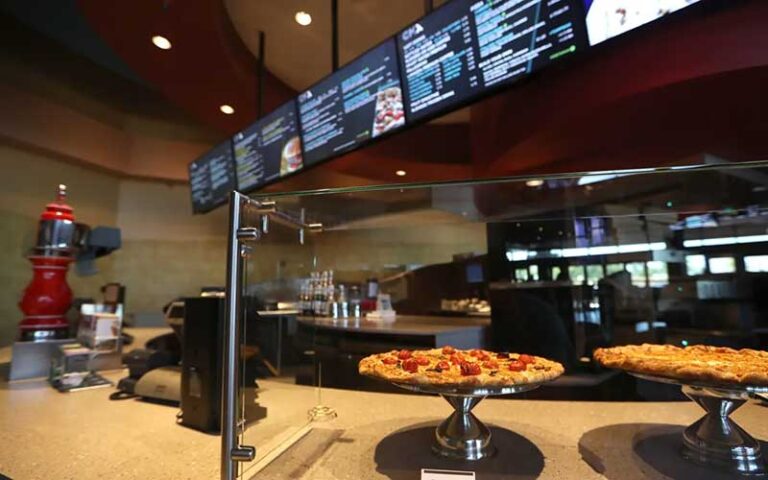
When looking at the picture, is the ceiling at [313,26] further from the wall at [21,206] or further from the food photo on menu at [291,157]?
the wall at [21,206]

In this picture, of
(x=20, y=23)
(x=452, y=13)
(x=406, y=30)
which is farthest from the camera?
(x=20, y=23)

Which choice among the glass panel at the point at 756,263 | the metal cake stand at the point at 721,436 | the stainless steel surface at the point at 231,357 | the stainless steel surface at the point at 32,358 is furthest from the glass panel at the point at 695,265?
the stainless steel surface at the point at 32,358

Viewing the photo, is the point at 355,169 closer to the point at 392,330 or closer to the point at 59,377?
the point at 392,330

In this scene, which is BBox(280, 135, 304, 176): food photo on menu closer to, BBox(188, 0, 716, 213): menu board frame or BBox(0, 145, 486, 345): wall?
BBox(188, 0, 716, 213): menu board frame

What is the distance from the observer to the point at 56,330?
1.73 m

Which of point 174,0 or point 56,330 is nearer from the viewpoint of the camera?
point 56,330

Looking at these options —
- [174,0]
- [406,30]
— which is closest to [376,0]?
[406,30]

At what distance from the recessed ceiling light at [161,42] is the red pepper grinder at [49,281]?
40.1 inches

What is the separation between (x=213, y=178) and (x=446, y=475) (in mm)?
3159

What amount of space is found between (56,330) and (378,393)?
5.00ft

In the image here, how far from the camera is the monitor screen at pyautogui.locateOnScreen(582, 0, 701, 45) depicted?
49.5 inches

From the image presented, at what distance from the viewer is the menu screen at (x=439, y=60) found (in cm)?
168

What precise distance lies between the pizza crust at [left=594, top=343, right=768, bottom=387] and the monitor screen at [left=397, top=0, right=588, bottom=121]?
43.1 inches

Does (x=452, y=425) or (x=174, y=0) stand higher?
(x=174, y=0)
